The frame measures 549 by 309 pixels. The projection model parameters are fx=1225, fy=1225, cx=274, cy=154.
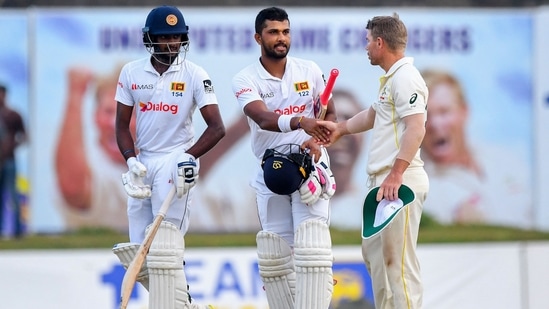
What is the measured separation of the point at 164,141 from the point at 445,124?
281 inches

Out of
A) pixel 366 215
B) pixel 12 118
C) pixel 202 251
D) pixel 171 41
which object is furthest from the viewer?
pixel 12 118

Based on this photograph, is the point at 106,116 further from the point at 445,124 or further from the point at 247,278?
the point at 247,278

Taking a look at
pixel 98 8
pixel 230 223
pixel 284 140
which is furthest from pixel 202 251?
pixel 98 8

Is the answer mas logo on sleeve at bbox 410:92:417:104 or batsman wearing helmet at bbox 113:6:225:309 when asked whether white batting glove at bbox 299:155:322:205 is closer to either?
batsman wearing helmet at bbox 113:6:225:309

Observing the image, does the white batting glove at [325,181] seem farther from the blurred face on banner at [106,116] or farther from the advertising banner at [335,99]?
the blurred face on banner at [106,116]

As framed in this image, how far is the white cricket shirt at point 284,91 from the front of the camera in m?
6.93

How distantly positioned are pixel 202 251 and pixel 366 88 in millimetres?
5214

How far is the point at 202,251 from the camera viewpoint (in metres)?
8.80

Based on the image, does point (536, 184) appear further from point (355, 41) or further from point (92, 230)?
point (92, 230)

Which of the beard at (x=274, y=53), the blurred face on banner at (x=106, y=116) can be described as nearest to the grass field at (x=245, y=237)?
the blurred face on banner at (x=106, y=116)

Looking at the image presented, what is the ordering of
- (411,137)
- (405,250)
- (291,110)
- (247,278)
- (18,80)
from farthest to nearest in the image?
(18,80) → (247,278) → (291,110) → (405,250) → (411,137)

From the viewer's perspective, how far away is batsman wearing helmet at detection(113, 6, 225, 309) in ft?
22.4

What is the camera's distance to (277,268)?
6.84m

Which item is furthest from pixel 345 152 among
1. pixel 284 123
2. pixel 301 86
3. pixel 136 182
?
pixel 284 123
